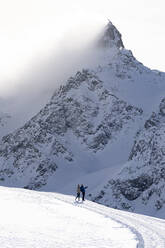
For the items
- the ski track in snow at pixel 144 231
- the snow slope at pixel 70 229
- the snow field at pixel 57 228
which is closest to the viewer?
the snow field at pixel 57 228

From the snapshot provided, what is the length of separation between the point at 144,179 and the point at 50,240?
6517 inches

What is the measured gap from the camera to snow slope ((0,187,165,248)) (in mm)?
24188

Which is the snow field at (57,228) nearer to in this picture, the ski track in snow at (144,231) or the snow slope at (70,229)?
the snow slope at (70,229)

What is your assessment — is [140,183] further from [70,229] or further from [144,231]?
[70,229]

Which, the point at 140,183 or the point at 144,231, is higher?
the point at 140,183

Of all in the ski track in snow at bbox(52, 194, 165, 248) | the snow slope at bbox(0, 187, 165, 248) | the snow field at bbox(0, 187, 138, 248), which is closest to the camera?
the snow field at bbox(0, 187, 138, 248)

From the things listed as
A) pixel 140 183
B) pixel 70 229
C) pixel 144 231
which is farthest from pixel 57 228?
pixel 140 183

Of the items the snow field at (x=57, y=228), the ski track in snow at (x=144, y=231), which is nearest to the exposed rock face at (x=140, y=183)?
the snow field at (x=57, y=228)

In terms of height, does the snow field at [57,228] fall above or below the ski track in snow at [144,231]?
below

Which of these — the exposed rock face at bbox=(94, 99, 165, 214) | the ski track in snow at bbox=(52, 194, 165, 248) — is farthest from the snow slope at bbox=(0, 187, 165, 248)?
the exposed rock face at bbox=(94, 99, 165, 214)

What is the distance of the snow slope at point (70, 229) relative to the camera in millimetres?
24188

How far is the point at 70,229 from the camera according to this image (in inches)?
1144

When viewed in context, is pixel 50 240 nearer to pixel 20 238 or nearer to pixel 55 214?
pixel 20 238

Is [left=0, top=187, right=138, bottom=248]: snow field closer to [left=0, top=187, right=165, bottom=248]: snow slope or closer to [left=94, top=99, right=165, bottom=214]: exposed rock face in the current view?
[left=0, top=187, right=165, bottom=248]: snow slope
